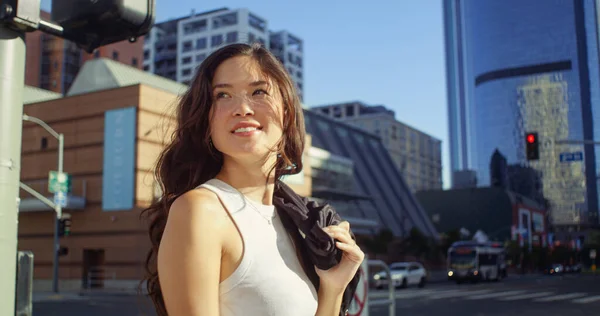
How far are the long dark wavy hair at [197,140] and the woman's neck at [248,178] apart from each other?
0.05m

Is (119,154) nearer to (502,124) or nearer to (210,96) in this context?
(210,96)

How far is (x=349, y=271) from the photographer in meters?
1.80

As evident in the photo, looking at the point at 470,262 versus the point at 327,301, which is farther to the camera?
the point at 470,262

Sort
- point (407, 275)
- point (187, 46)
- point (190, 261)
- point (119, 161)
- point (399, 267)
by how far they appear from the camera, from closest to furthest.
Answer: point (190, 261) → point (119, 161) → point (407, 275) → point (399, 267) → point (187, 46)

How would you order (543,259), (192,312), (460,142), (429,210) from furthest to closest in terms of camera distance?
(460,142) → (429,210) → (543,259) → (192,312)

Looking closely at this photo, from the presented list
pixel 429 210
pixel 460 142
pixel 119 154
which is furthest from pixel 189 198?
pixel 460 142

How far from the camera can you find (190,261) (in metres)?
1.45

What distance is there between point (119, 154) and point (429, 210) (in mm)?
79582

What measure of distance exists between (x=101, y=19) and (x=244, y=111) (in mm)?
1192

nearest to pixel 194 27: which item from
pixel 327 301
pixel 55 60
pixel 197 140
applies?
pixel 55 60

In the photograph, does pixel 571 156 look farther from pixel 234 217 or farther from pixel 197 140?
pixel 234 217

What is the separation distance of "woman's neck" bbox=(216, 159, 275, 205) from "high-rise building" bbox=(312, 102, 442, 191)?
119 m

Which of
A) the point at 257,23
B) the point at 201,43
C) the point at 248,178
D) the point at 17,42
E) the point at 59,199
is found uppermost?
the point at 257,23

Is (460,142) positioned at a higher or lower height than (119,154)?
higher
